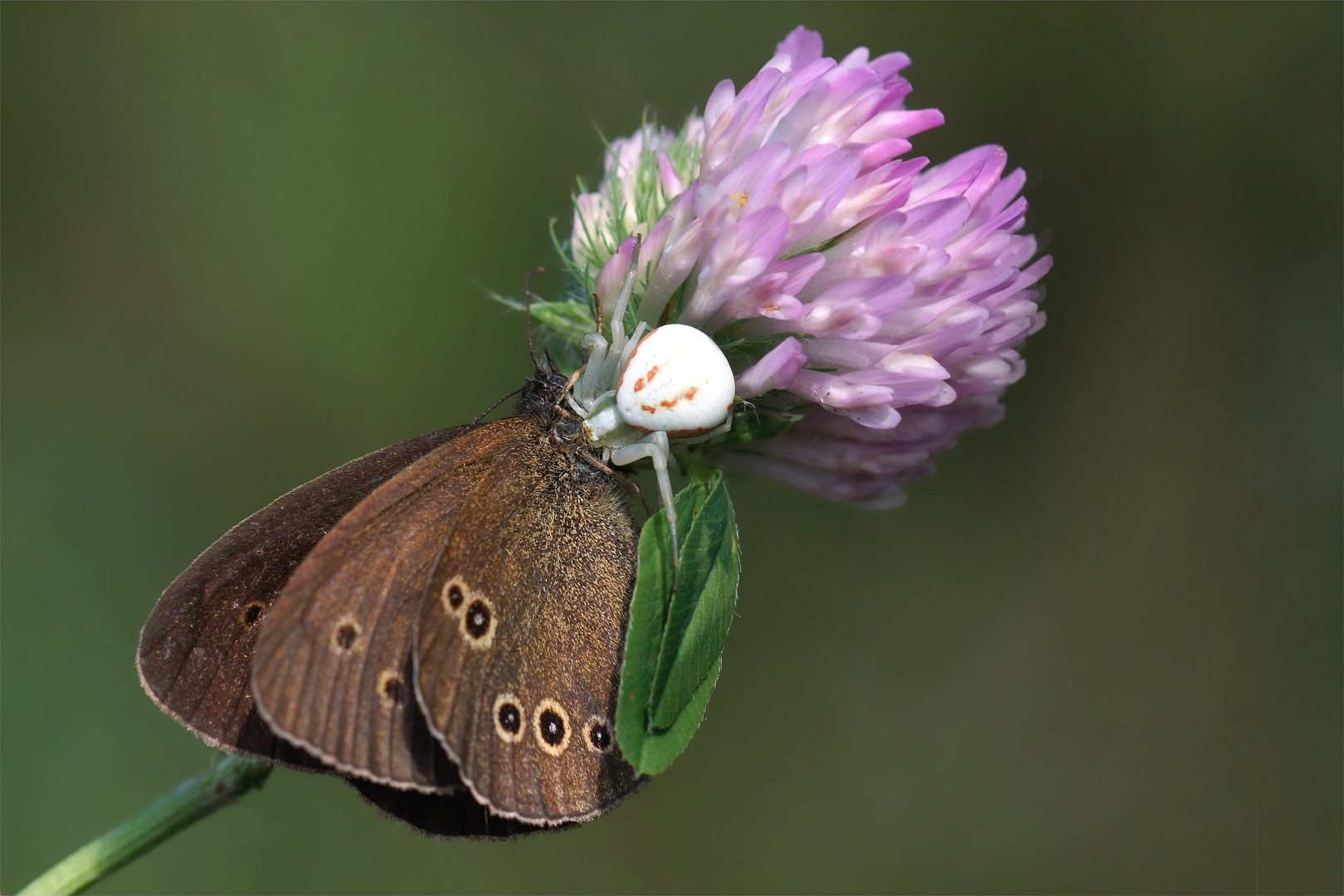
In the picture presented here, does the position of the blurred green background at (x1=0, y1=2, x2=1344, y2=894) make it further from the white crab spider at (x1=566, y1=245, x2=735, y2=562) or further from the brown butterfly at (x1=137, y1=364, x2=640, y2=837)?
the brown butterfly at (x1=137, y1=364, x2=640, y2=837)

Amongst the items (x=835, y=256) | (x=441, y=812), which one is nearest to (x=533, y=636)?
(x=441, y=812)

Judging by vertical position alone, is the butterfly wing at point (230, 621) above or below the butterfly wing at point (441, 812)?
above

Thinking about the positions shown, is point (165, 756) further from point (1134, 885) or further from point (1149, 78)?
point (1149, 78)

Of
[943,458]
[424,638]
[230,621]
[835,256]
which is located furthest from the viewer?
[943,458]

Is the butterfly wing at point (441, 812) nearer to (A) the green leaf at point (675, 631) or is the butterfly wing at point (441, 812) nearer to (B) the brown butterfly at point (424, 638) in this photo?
(B) the brown butterfly at point (424, 638)

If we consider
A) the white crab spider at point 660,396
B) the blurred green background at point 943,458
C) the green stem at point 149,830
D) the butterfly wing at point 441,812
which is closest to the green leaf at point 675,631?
the white crab spider at point 660,396

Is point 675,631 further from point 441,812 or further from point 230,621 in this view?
point 230,621

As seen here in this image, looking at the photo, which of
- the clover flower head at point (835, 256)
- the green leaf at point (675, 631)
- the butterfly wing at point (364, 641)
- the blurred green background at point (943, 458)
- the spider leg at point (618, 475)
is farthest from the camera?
the blurred green background at point (943, 458)
